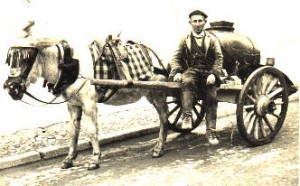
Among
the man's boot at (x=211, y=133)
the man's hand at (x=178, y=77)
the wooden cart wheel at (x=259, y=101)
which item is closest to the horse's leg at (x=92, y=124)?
the man's hand at (x=178, y=77)

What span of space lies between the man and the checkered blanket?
377 mm

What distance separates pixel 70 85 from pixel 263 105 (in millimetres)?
2683

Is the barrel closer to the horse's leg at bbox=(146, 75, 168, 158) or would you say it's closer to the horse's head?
the horse's leg at bbox=(146, 75, 168, 158)

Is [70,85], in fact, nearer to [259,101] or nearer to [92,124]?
[92,124]

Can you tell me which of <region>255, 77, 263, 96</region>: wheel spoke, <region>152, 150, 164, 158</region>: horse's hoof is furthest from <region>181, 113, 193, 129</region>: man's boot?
<region>255, 77, 263, 96</region>: wheel spoke

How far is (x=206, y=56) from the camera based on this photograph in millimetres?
6465

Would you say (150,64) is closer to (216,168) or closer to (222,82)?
(222,82)

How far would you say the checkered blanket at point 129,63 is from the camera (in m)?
6.18

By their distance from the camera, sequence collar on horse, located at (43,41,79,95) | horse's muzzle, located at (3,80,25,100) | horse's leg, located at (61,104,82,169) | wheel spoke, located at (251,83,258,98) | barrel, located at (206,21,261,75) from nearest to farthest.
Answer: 1. horse's muzzle, located at (3,80,25,100)
2. collar on horse, located at (43,41,79,95)
3. horse's leg, located at (61,104,82,169)
4. wheel spoke, located at (251,83,258,98)
5. barrel, located at (206,21,261,75)

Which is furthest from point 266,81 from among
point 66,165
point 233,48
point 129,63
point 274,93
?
point 66,165

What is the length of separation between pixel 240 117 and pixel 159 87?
1157 mm

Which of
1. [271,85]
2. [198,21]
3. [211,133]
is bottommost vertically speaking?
[211,133]

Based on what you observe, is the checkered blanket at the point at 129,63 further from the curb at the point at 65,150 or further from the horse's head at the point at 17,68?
the curb at the point at 65,150

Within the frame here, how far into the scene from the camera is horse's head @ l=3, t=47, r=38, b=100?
5.65 meters
